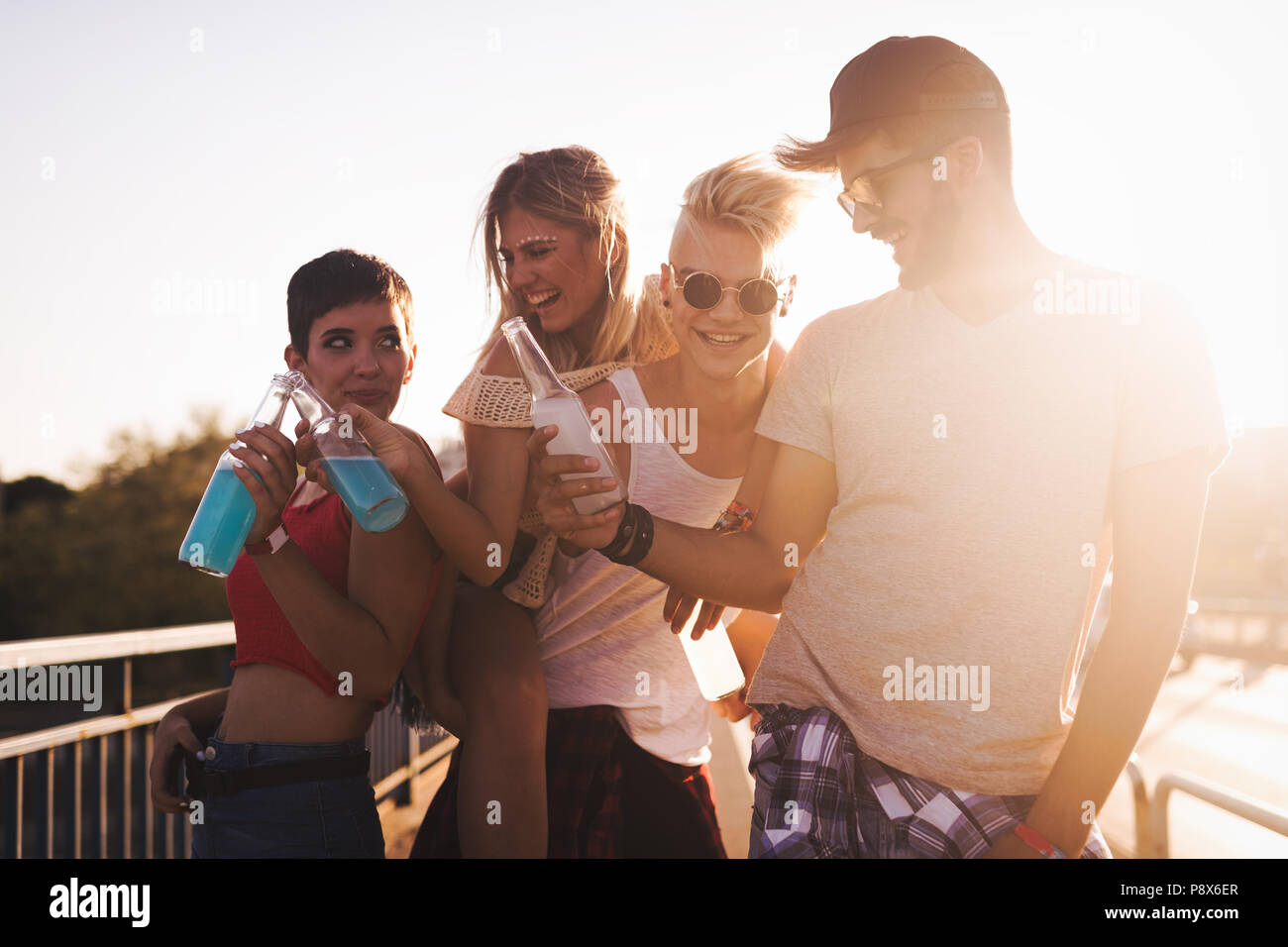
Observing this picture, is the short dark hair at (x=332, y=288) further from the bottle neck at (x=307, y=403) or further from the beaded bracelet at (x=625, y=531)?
the beaded bracelet at (x=625, y=531)

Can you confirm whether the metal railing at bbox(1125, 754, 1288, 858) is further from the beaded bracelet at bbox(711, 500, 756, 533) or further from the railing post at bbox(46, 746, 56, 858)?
the railing post at bbox(46, 746, 56, 858)

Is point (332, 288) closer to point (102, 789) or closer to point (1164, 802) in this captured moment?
point (102, 789)

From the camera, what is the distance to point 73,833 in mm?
3277

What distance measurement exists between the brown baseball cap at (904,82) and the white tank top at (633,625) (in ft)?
2.61

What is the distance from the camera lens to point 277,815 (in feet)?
6.73

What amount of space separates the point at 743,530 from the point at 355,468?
0.76 meters

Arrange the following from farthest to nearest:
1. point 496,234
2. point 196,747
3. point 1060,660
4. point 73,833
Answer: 1. point 73,833
2. point 496,234
3. point 196,747
4. point 1060,660

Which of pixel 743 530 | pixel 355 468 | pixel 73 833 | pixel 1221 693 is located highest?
pixel 355 468

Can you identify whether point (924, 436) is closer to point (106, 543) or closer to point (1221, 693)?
point (1221, 693)

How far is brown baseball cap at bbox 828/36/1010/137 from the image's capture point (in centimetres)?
171

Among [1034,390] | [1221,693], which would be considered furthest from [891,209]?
[1221,693]

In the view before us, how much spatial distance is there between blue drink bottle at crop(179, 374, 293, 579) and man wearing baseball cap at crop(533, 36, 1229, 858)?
0.62 m

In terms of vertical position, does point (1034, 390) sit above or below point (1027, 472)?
above

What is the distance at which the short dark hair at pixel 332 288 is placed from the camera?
2309 millimetres
